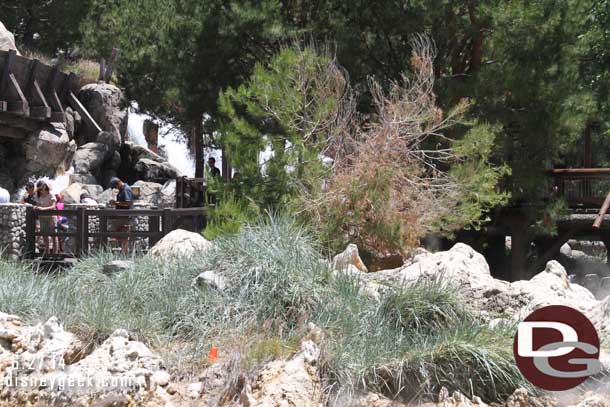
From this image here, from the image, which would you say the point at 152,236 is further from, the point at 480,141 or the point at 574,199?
the point at 574,199

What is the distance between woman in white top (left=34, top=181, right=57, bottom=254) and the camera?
1253cm

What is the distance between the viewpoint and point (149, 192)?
77.7 feet

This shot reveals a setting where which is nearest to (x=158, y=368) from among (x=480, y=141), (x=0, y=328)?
(x=0, y=328)

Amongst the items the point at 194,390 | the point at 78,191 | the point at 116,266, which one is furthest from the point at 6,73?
the point at 194,390

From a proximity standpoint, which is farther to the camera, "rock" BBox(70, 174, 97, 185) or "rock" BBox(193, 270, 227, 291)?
"rock" BBox(70, 174, 97, 185)

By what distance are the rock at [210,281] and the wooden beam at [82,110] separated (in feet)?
63.9

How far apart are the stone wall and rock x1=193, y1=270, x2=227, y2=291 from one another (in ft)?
19.3

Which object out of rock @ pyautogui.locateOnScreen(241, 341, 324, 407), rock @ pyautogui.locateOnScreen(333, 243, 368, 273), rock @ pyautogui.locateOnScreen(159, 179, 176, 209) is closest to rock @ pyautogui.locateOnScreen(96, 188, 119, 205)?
rock @ pyautogui.locateOnScreen(159, 179, 176, 209)

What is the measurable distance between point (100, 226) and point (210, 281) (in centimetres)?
539

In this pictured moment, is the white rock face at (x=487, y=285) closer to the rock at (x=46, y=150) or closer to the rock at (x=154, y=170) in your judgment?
the rock at (x=46, y=150)

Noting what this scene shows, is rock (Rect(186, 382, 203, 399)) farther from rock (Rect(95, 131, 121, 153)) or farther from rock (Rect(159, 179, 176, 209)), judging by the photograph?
rock (Rect(95, 131, 121, 153))

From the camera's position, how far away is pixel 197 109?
1700 centimetres

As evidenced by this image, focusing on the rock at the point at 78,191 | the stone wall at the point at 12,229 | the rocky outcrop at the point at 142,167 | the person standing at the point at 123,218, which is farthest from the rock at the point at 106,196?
the stone wall at the point at 12,229

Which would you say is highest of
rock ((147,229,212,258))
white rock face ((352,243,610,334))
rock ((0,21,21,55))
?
rock ((0,21,21,55))
